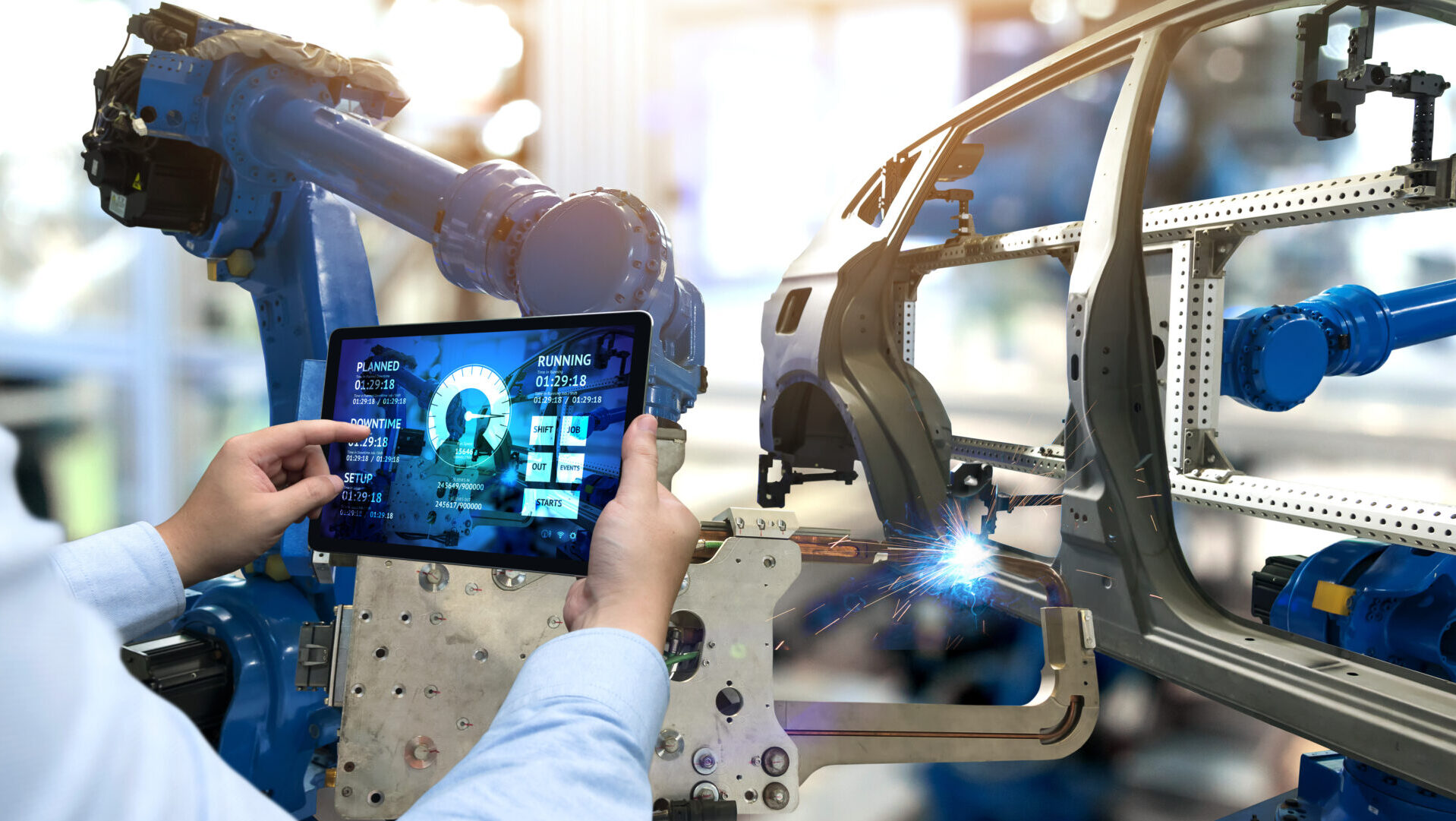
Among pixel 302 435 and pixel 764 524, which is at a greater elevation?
pixel 302 435

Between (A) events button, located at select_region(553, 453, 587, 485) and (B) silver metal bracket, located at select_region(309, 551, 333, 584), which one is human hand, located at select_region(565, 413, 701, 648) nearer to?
(A) events button, located at select_region(553, 453, 587, 485)

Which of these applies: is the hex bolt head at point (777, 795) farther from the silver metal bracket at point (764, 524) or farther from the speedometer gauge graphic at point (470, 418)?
the speedometer gauge graphic at point (470, 418)

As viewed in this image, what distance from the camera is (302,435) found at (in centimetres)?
141

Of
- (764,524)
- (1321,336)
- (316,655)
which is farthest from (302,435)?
(1321,336)

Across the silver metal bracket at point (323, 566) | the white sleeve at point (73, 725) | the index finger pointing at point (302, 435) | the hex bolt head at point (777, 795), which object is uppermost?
the index finger pointing at point (302, 435)

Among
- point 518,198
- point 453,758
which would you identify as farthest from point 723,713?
point 518,198

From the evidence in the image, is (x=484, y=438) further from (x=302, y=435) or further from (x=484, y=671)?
(x=484, y=671)

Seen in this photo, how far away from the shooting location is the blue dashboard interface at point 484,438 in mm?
1239

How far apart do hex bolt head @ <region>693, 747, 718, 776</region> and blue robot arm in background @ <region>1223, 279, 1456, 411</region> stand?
2120 mm

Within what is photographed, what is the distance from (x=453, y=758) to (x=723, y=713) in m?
0.52

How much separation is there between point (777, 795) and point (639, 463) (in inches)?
36.6

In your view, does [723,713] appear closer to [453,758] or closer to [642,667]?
[453,758]

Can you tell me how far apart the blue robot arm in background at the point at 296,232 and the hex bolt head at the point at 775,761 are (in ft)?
2.40

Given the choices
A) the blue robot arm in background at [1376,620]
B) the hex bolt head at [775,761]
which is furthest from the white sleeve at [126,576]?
the blue robot arm in background at [1376,620]
